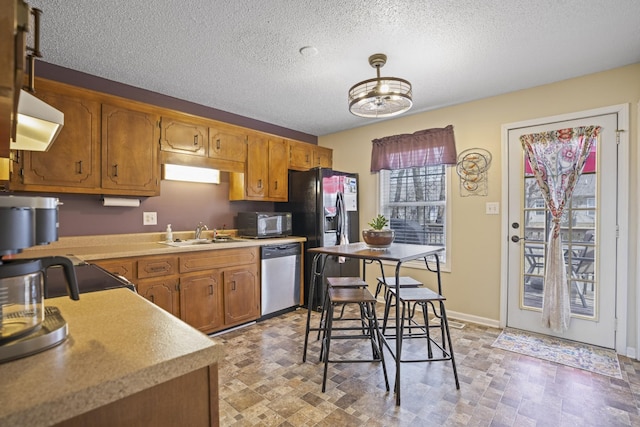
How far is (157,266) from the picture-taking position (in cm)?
270

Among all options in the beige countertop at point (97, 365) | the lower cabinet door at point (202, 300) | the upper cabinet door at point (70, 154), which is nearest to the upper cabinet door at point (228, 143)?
the upper cabinet door at point (70, 154)

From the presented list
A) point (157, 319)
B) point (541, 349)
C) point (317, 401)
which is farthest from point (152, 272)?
point (541, 349)

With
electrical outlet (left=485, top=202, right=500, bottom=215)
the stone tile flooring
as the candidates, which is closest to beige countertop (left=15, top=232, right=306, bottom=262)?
the stone tile flooring

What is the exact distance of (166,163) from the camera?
306 centimetres

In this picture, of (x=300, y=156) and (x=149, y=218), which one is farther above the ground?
(x=300, y=156)

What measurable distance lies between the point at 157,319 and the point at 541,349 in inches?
122

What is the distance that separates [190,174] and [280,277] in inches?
60.6

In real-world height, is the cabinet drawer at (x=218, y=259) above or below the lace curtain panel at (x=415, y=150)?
below

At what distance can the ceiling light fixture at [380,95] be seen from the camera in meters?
2.14

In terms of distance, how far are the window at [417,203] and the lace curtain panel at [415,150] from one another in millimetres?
128

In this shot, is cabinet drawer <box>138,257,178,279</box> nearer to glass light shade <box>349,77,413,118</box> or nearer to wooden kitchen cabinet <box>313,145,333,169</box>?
glass light shade <box>349,77,413,118</box>

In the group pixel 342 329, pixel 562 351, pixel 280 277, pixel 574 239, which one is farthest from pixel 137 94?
pixel 562 351

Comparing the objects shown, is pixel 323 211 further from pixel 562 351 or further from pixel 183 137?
pixel 562 351

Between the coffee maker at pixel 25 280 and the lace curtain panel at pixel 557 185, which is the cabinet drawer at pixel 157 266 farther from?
the lace curtain panel at pixel 557 185
